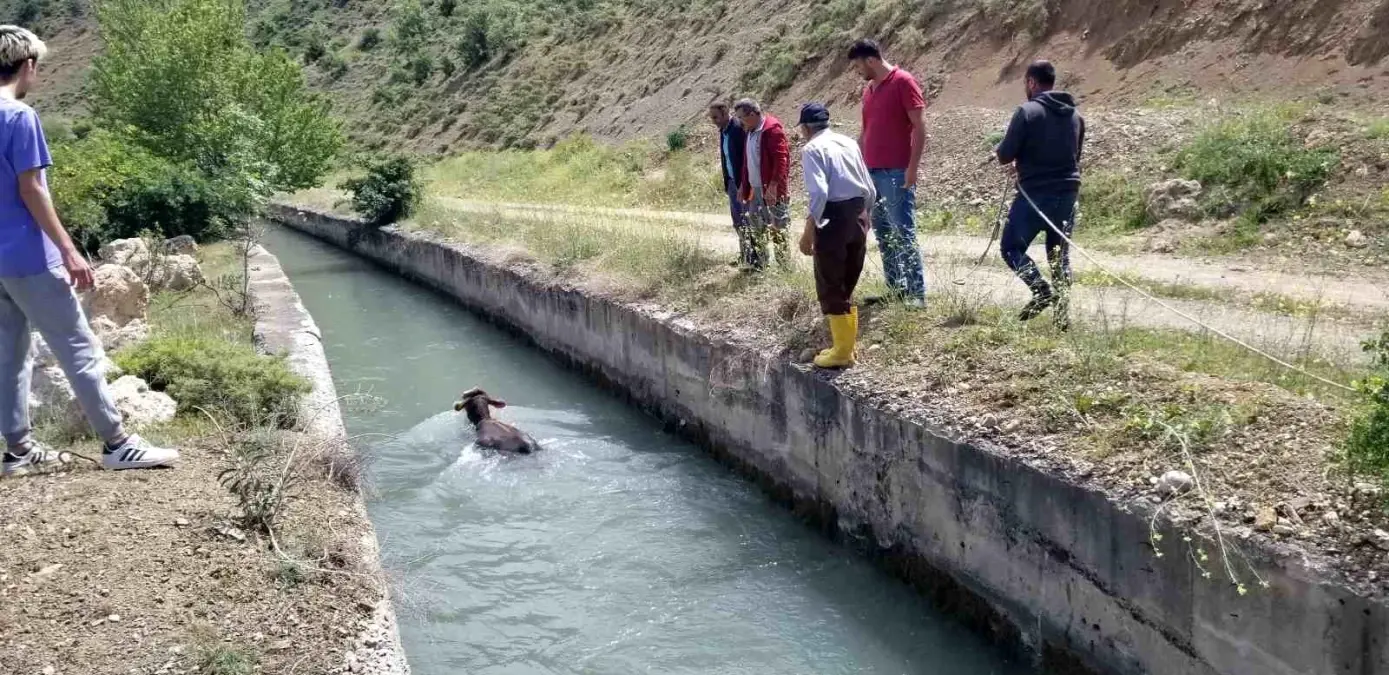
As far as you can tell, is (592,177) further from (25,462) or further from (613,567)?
(25,462)

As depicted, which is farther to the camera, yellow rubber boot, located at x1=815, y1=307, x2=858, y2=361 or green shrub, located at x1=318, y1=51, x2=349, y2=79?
green shrub, located at x1=318, y1=51, x2=349, y2=79

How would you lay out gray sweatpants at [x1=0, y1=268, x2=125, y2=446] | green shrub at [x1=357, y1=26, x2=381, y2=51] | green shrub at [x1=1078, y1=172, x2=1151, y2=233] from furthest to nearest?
1. green shrub at [x1=357, y1=26, x2=381, y2=51]
2. green shrub at [x1=1078, y1=172, x2=1151, y2=233]
3. gray sweatpants at [x1=0, y1=268, x2=125, y2=446]

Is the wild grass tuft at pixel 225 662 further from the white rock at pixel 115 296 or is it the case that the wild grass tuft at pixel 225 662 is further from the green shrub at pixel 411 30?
the green shrub at pixel 411 30

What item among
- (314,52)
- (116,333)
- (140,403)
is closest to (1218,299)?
(140,403)

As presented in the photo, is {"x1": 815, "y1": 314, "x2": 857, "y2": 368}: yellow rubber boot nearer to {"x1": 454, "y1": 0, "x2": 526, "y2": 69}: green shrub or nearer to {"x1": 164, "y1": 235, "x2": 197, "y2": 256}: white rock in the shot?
{"x1": 164, "y1": 235, "x2": 197, "y2": 256}: white rock

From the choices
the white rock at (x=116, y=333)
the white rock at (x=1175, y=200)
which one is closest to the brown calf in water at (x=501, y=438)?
the white rock at (x=116, y=333)

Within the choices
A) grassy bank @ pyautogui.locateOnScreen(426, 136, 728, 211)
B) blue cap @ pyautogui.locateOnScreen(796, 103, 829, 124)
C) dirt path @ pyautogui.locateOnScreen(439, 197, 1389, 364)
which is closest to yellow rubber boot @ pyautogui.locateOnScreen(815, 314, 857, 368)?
dirt path @ pyautogui.locateOnScreen(439, 197, 1389, 364)

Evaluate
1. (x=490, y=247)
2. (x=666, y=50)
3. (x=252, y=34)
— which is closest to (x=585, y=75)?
(x=666, y=50)

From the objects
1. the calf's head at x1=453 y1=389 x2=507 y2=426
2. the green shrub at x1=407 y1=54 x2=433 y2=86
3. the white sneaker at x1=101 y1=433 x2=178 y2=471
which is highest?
the green shrub at x1=407 y1=54 x2=433 y2=86

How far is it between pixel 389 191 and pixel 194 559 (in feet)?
64.8

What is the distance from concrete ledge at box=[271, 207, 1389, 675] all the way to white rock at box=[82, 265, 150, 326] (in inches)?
189

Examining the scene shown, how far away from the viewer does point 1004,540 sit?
17.9 ft

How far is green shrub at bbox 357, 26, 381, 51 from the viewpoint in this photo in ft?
228

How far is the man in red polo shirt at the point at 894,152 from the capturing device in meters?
7.09
